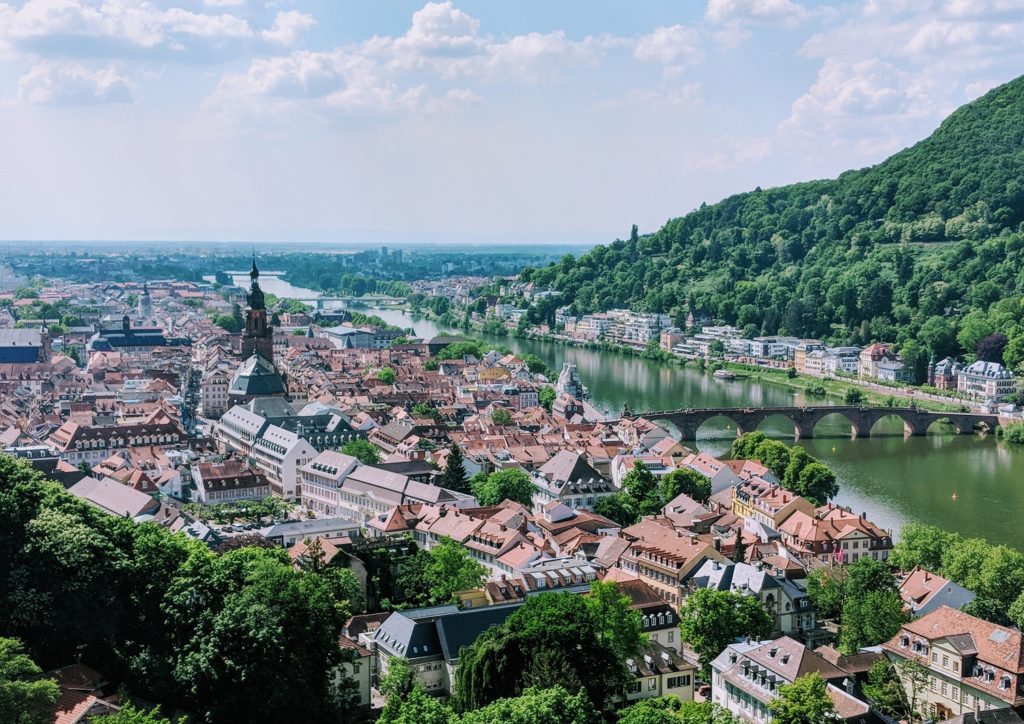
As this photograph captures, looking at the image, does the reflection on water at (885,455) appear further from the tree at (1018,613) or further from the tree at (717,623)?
the tree at (717,623)

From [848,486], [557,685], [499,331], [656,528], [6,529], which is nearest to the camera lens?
[557,685]

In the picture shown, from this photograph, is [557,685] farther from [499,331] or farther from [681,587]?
[499,331]

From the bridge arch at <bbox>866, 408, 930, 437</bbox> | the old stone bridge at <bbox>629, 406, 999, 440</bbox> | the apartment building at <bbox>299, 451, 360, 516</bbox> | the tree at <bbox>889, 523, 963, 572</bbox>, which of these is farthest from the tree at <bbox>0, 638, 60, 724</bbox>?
the bridge arch at <bbox>866, 408, 930, 437</bbox>

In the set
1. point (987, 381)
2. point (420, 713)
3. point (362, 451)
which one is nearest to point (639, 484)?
point (362, 451)

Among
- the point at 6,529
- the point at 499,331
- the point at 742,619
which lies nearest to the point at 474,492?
the point at 742,619

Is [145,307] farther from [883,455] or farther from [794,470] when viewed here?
[794,470]

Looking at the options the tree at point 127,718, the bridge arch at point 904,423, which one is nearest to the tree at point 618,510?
the tree at point 127,718

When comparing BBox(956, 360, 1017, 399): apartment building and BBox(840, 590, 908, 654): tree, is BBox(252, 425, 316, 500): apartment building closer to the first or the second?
BBox(840, 590, 908, 654): tree
